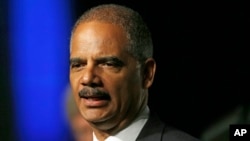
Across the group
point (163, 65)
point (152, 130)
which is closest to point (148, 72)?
point (152, 130)

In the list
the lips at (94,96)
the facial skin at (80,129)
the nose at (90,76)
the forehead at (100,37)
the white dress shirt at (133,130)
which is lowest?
the facial skin at (80,129)

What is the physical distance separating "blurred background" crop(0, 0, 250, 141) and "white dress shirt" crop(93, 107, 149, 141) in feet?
3.06

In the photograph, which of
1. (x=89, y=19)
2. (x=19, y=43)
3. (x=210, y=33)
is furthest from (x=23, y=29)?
(x=89, y=19)

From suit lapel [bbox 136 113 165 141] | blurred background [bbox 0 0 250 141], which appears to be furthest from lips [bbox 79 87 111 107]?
blurred background [bbox 0 0 250 141]

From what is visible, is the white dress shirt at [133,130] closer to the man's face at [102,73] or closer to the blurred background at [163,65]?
the man's face at [102,73]

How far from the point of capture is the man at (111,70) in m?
0.84

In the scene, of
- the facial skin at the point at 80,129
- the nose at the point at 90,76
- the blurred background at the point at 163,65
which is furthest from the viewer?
the blurred background at the point at 163,65

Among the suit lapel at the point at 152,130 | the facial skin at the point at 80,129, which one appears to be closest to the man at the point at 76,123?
the facial skin at the point at 80,129

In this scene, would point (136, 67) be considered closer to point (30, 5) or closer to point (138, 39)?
point (138, 39)

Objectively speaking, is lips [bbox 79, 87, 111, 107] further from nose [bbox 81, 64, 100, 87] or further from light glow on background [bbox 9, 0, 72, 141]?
light glow on background [bbox 9, 0, 72, 141]

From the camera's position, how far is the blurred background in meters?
1.85

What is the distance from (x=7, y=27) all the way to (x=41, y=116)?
31cm

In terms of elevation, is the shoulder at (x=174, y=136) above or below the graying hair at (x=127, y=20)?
below

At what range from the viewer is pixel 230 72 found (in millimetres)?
1854
